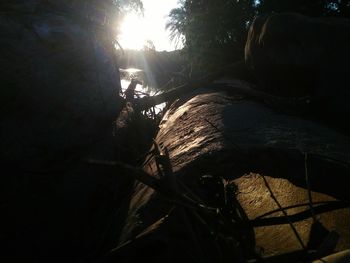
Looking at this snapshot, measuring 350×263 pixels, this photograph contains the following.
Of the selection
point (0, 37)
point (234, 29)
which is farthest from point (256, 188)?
point (234, 29)

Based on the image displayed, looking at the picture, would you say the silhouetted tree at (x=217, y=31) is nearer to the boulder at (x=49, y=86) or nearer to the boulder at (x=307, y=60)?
the boulder at (x=307, y=60)

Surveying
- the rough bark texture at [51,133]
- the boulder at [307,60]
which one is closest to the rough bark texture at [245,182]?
the boulder at [307,60]

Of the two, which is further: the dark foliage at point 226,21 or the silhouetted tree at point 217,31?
the silhouetted tree at point 217,31

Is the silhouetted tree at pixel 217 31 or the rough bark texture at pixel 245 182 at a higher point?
the silhouetted tree at pixel 217 31

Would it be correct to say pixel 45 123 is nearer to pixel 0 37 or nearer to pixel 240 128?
pixel 0 37

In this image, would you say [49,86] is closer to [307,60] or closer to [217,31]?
[307,60]

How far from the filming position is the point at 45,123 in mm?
4055

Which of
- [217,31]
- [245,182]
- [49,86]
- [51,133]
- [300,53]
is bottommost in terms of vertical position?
[245,182]

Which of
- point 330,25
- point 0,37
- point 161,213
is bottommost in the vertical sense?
point 161,213

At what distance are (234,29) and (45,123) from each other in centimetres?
572

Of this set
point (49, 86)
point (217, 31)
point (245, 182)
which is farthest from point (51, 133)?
point (217, 31)

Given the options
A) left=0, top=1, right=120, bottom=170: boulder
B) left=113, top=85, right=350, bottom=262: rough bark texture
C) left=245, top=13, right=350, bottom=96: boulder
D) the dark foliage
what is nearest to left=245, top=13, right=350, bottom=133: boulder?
left=245, top=13, right=350, bottom=96: boulder

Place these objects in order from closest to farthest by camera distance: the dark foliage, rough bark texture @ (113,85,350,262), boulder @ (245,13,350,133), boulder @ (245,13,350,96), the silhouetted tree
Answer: rough bark texture @ (113,85,350,262)
boulder @ (245,13,350,133)
boulder @ (245,13,350,96)
the dark foliage
the silhouetted tree

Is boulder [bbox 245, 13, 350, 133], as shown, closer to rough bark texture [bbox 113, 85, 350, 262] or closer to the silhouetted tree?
rough bark texture [bbox 113, 85, 350, 262]
